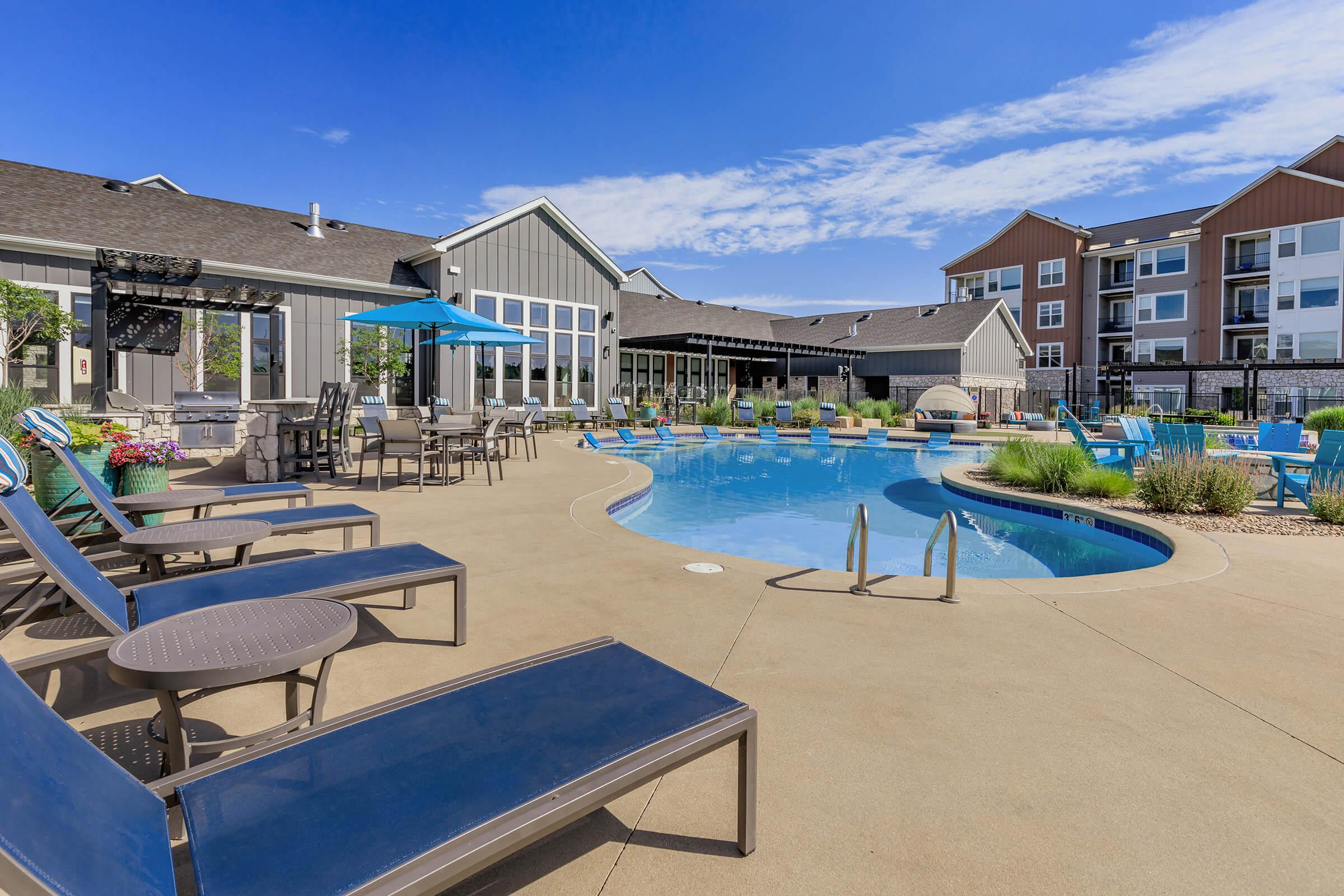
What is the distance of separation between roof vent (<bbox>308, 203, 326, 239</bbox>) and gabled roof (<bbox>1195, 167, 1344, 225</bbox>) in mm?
39889

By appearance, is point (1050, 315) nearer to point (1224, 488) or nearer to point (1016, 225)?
point (1016, 225)

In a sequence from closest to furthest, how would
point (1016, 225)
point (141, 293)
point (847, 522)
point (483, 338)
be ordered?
point (847, 522) < point (141, 293) < point (483, 338) < point (1016, 225)

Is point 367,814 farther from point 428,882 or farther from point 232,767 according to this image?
point 232,767

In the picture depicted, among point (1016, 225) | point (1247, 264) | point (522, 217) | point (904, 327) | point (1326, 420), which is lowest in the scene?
point (1326, 420)

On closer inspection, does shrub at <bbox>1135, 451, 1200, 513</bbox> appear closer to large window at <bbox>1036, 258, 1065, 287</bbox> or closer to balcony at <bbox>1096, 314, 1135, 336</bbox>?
balcony at <bbox>1096, 314, 1135, 336</bbox>

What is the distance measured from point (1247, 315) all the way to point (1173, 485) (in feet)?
113

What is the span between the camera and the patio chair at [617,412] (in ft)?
70.6

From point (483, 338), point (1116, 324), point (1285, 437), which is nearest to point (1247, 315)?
point (1116, 324)

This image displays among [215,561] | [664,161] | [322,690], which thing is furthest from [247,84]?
[322,690]

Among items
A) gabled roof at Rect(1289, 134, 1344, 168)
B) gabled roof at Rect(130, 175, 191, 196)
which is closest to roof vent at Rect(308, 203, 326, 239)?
gabled roof at Rect(130, 175, 191, 196)

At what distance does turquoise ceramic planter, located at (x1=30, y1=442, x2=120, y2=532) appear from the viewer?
553 centimetres

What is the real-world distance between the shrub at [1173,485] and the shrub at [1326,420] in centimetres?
1455

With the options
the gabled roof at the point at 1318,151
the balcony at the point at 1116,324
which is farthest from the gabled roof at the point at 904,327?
the gabled roof at the point at 1318,151

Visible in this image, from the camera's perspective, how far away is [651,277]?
135 ft
